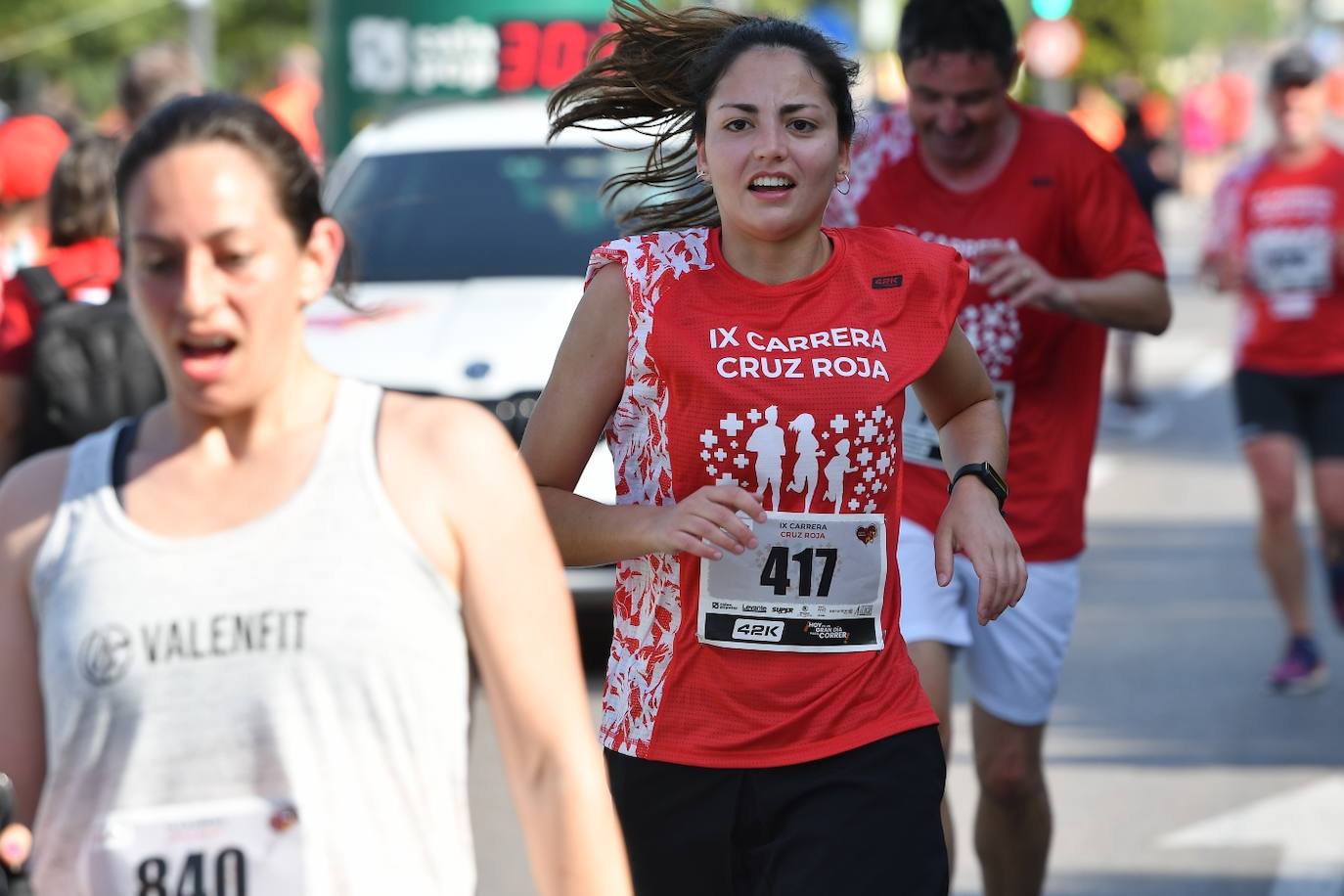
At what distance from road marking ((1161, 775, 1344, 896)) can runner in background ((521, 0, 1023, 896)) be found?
276 cm

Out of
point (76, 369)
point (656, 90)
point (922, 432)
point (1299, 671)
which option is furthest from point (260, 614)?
point (1299, 671)

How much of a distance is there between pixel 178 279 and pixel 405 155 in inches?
290

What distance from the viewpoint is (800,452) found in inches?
137

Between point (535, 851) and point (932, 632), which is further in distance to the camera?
point (932, 632)

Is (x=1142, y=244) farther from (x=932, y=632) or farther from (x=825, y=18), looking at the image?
(x=825, y=18)

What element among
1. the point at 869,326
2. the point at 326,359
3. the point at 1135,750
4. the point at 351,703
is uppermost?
the point at 869,326

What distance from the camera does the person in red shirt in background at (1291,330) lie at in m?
8.40

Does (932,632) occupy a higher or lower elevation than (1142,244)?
lower

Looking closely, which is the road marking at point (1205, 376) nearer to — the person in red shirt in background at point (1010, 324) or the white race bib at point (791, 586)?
the person in red shirt in background at point (1010, 324)

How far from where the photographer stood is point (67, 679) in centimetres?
247

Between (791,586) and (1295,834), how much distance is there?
3399 mm

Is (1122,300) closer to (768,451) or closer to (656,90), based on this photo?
(656,90)

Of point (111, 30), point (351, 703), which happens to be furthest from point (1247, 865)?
point (111, 30)

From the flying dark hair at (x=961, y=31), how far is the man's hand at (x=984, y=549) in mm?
1627
